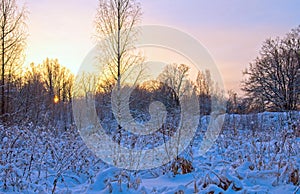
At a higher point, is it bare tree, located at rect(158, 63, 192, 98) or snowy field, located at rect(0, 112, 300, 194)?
A: bare tree, located at rect(158, 63, 192, 98)

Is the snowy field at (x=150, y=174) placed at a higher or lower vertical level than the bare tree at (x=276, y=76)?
lower

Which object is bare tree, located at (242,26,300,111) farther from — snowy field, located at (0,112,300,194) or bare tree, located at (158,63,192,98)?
snowy field, located at (0,112,300,194)

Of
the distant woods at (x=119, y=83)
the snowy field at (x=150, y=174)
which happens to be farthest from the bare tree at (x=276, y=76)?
the snowy field at (x=150, y=174)

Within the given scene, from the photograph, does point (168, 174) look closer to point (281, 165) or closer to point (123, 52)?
point (281, 165)

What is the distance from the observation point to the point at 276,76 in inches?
1219

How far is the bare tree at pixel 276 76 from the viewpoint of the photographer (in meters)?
29.7

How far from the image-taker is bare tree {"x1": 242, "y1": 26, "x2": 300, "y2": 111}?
29656mm

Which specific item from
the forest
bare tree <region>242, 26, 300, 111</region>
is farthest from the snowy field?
bare tree <region>242, 26, 300, 111</region>

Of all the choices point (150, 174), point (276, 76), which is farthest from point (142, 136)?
point (276, 76)

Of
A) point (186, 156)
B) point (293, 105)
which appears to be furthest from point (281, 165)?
point (293, 105)

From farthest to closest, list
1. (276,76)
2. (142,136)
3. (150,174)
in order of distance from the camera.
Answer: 1. (276,76)
2. (142,136)
3. (150,174)

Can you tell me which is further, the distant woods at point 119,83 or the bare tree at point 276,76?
the bare tree at point 276,76

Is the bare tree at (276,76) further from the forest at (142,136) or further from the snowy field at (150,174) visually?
the snowy field at (150,174)

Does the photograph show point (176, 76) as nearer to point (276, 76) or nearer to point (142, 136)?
point (276, 76)
